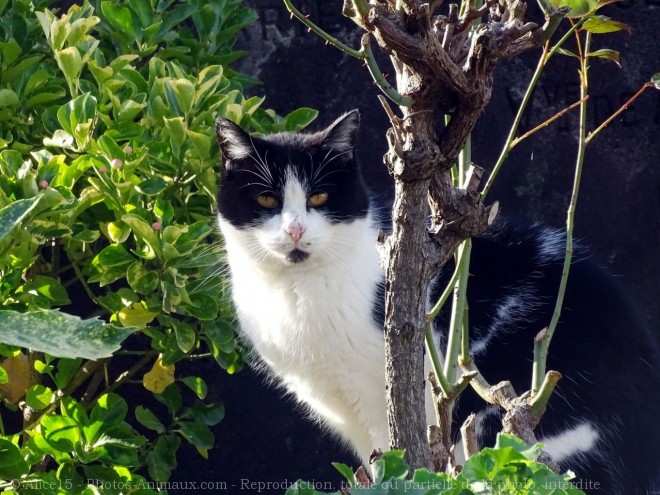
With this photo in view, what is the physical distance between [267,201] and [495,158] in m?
1.08

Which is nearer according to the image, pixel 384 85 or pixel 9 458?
pixel 384 85

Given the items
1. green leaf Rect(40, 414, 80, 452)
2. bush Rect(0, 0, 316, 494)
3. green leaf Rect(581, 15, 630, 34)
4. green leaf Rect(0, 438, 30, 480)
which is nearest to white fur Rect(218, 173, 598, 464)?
bush Rect(0, 0, 316, 494)

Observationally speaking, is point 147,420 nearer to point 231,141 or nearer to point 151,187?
point 151,187

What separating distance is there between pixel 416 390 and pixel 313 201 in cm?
107

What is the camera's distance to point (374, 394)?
91.8 inches

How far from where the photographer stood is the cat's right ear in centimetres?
222

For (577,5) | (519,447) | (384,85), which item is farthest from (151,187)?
(519,447)

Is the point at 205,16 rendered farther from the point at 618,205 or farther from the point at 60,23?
the point at 618,205

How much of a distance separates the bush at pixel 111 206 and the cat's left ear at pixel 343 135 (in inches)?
9.3

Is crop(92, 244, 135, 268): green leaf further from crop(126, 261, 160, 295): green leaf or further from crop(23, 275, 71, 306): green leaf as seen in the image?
crop(23, 275, 71, 306): green leaf

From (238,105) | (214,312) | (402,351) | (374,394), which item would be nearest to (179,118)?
(238,105)

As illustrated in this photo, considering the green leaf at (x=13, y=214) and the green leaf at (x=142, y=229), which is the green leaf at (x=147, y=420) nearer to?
the green leaf at (x=142, y=229)

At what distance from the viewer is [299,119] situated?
8.57 feet

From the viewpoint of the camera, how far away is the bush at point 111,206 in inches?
83.0
